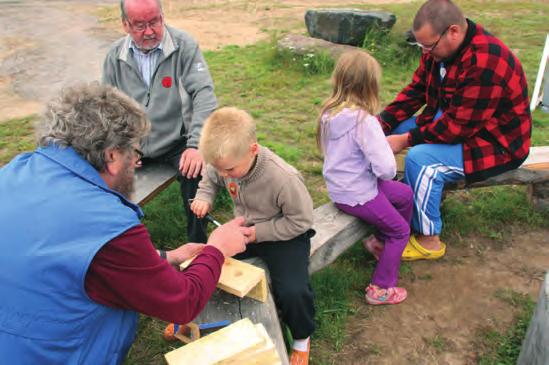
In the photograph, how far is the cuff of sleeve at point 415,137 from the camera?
10.9 feet

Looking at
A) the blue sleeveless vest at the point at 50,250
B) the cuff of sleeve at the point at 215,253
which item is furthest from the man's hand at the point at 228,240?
the blue sleeveless vest at the point at 50,250

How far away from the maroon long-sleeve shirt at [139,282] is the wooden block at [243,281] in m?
0.30

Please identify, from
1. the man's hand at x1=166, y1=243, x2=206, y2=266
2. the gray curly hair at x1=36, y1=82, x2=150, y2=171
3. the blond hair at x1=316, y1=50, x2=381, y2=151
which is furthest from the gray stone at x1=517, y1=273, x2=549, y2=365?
the gray curly hair at x1=36, y1=82, x2=150, y2=171

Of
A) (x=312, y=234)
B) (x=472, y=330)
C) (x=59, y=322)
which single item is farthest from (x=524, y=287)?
(x=59, y=322)

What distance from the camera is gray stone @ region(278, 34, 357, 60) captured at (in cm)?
748

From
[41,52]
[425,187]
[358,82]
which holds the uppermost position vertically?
[358,82]

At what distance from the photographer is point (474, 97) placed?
9.85 ft

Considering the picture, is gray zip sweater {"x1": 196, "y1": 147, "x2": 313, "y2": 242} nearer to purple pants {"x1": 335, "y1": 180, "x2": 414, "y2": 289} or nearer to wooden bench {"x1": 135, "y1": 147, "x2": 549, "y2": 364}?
wooden bench {"x1": 135, "y1": 147, "x2": 549, "y2": 364}

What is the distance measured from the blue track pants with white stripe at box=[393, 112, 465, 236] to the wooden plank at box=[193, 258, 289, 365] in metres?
1.42

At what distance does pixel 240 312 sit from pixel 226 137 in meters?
0.79

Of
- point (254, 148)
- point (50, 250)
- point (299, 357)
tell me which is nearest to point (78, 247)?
point (50, 250)

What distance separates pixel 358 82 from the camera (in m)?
2.66

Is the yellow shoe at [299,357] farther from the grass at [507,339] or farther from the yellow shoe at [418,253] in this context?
the yellow shoe at [418,253]

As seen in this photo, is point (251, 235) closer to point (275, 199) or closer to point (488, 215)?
point (275, 199)
